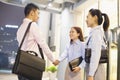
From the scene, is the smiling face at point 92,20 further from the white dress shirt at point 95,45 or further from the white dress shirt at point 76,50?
the white dress shirt at point 76,50

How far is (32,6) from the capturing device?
2717mm

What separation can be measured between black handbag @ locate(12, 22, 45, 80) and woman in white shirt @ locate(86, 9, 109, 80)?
22.2 inches

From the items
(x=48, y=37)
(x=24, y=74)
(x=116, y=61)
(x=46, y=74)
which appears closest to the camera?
(x=24, y=74)

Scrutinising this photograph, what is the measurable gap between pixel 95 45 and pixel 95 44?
0.03ft

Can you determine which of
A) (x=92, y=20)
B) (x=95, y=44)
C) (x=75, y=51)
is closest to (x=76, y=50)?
(x=75, y=51)

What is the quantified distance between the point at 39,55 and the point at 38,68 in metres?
0.18

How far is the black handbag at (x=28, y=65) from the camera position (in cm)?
242

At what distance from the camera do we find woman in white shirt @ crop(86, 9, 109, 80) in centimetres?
225

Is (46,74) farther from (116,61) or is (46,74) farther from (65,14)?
(116,61)

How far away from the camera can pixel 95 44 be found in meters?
2.28

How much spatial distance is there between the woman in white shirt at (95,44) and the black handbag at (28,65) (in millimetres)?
563

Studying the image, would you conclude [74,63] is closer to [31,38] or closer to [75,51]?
[75,51]

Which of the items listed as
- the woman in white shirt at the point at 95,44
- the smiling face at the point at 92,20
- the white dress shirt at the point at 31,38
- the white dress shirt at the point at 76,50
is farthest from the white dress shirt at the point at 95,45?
the white dress shirt at the point at 76,50

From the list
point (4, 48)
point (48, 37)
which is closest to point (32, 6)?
point (48, 37)
